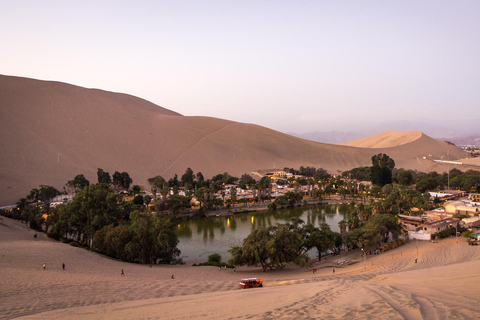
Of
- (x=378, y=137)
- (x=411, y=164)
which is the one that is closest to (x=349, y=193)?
(x=411, y=164)

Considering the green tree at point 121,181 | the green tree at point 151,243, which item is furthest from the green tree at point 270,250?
A: the green tree at point 121,181

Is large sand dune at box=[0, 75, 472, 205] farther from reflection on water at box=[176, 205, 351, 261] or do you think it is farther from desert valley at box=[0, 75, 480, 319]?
reflection on water at box=[176, 205, 351, 261]

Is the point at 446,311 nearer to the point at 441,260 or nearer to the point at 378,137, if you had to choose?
the point at 441,260

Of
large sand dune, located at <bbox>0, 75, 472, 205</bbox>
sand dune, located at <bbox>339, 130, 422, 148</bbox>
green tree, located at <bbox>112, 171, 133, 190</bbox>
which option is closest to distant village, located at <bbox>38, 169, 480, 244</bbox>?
green tree, located at <bbox>112, 171, 133, 190</bbox>

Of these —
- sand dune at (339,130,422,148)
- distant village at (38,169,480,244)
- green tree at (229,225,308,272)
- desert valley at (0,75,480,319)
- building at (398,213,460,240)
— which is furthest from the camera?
sand dune at (339,130,422,148)

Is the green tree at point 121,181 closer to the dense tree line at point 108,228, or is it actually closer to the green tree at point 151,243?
the dense tree line at point 108,228
